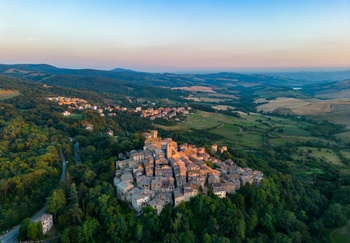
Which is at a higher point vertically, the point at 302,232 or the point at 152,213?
the point at 152,213

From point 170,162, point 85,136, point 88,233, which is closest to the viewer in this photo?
point 88,233

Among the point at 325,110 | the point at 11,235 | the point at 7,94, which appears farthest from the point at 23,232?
the point at 325,110

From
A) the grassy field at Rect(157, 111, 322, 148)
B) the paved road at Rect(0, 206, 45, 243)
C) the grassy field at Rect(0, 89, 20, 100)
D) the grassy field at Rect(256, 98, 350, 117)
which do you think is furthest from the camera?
the grassy field at Rect(256, 98, 350, 117)

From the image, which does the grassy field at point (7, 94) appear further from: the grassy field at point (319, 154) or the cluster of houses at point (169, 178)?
the grassy field at point (319, 154)

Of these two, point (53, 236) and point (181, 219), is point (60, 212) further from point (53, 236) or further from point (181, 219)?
point (181, 219)

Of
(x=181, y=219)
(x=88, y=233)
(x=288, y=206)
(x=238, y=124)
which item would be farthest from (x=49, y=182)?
(x=238, y=124)

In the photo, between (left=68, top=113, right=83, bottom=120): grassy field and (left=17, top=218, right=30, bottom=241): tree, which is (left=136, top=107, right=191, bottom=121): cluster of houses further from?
(left=17, top=218, right=30, bottom=241): tree

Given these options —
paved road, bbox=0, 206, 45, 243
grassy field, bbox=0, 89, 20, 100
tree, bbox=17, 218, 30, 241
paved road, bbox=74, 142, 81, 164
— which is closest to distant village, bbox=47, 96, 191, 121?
grassy field, bbox=0, 89, 20, 100
